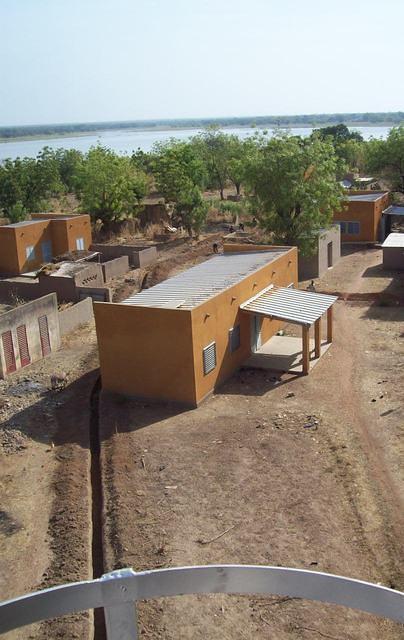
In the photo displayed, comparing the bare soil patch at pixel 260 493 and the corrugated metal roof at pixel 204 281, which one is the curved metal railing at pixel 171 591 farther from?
the corrugated metal roof at pixel 204 281

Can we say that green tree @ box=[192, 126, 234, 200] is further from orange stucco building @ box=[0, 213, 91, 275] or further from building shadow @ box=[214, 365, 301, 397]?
building shadow @ box=[214, 365, 301, 397]

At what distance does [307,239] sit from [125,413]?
16281 mm

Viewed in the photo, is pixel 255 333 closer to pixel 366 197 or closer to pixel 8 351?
pixel 8 351

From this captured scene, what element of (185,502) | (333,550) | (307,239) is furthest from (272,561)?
(307,239)

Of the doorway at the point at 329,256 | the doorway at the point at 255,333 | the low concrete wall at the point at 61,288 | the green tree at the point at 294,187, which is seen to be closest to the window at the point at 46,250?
the low concrete wall at the point at 61,288

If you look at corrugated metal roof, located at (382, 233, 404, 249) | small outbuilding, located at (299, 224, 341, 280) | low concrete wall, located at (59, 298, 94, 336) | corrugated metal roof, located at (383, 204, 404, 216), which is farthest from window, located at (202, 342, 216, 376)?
corrugated metal roof, located at (383, 204, 404, 216)

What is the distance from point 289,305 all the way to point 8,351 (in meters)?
9.14

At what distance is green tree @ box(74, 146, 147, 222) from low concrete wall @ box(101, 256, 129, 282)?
10069 mm

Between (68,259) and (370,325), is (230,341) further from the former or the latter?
(68,259)

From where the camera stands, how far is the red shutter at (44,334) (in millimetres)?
23000

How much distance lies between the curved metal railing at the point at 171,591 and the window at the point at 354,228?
3611cm

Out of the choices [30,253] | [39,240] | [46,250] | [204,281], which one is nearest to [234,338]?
[204,281]

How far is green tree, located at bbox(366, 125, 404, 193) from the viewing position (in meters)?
46.7

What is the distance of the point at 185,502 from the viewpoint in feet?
43.8
